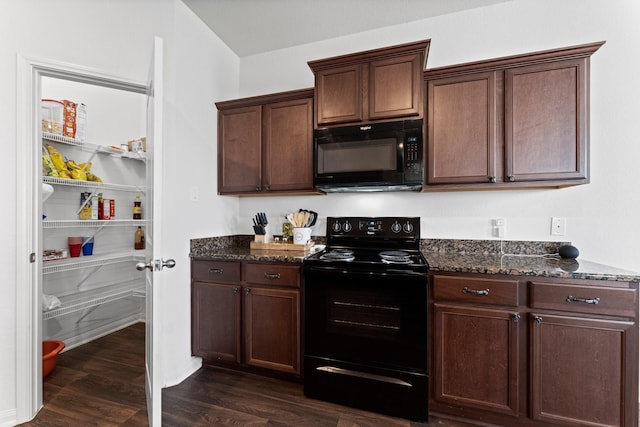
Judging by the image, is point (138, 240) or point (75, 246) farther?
point (138, 240)

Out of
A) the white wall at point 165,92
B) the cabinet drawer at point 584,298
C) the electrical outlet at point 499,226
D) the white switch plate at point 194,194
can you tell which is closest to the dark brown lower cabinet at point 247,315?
the white wall at point 165,92

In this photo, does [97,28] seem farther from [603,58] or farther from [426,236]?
[603,58]

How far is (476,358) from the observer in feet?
5.05

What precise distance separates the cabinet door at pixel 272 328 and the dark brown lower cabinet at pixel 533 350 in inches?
35.6

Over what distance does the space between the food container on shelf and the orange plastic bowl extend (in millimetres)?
1688

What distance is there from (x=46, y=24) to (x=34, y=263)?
142 centimetres

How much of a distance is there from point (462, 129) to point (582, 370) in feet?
5.00

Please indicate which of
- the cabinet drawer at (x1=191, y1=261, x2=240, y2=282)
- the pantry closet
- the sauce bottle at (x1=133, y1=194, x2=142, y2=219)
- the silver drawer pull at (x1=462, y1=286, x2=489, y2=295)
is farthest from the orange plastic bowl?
the silver drawer pull at (x1=462, y1=286, x2=489, y2=295)

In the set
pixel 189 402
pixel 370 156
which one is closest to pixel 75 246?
pixel 189 402

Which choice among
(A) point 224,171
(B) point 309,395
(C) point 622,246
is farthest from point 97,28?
(C) point 622,246

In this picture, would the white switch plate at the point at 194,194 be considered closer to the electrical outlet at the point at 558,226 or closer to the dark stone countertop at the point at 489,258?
the dark stone countertop at the point at 489,258

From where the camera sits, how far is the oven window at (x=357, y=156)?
1.91m

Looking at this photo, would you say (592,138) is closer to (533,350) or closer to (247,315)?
(533,350)

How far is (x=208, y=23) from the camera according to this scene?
2268mm
